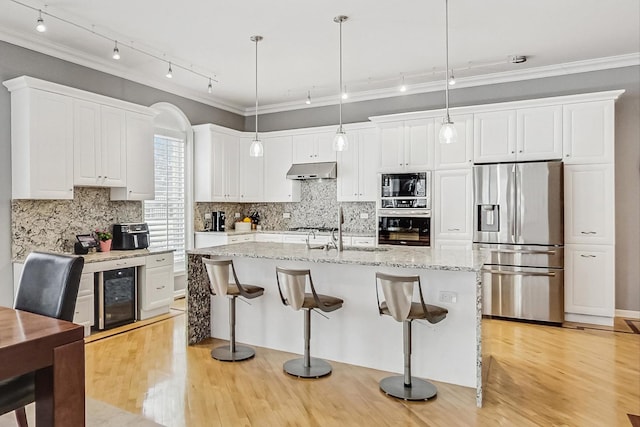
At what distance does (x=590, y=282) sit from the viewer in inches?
187

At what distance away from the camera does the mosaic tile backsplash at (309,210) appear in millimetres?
6477

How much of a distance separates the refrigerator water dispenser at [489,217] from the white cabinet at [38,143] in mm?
4554

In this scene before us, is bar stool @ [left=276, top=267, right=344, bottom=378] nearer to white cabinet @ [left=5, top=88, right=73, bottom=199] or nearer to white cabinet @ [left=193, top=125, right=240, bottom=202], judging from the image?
white cabinet @ [left=5, top=88, right=73, bottom=199]

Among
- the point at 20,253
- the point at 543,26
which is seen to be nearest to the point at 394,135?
the point at 543,26

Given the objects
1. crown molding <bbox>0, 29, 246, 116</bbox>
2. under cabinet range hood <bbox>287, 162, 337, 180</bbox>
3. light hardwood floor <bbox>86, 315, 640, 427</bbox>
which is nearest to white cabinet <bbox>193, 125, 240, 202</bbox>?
crown molding <bbox>0, 29, 246, 116</bbox>

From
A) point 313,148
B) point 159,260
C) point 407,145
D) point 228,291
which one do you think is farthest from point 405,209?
point 159,260

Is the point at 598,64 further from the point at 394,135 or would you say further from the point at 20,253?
the point at 20,253

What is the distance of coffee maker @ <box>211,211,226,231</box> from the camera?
6543 mm

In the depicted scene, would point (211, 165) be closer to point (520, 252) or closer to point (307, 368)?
point (307, 368)

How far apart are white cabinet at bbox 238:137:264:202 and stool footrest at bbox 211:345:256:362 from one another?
10.9 feet

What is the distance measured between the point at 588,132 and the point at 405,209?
86.2 inches

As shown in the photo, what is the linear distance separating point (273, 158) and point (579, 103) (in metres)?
4.23

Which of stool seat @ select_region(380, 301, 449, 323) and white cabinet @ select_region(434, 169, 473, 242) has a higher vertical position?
white cabinet @ select_region(434, 169, 473, 242)

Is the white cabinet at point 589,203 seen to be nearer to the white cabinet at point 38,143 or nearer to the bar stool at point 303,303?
the bar stool at point 303,303
